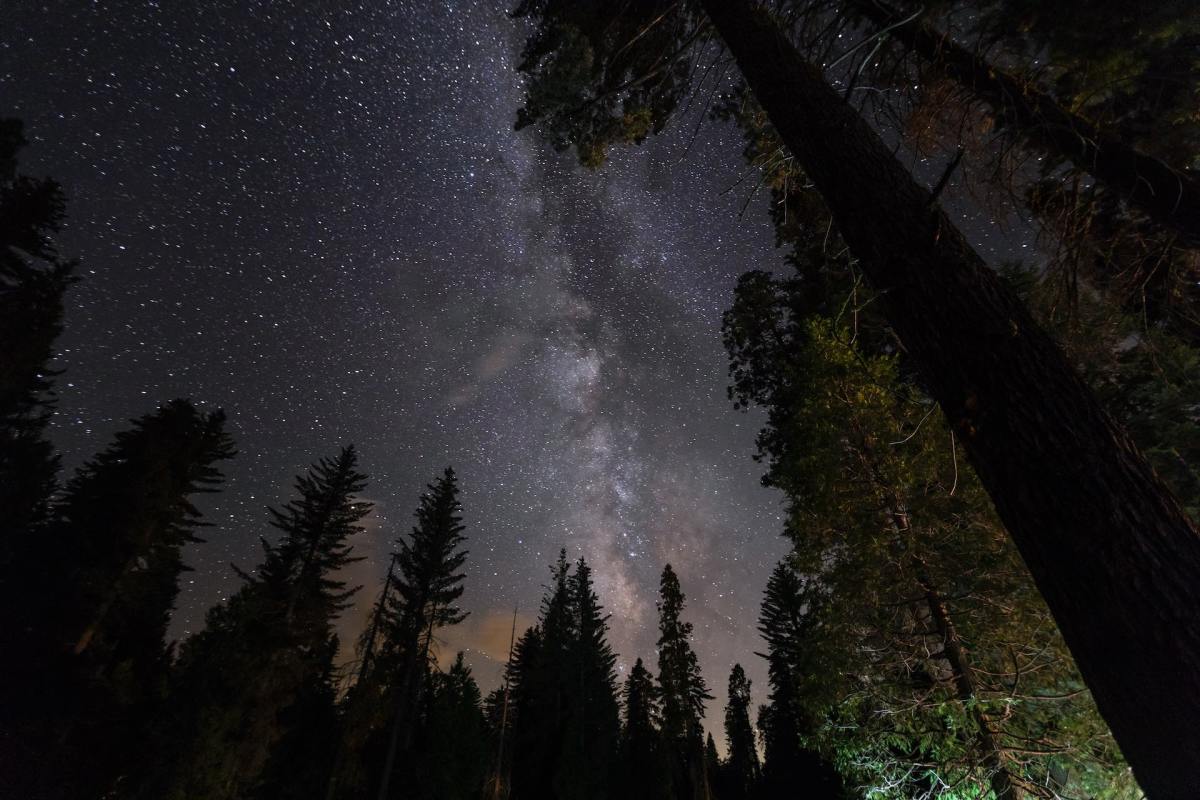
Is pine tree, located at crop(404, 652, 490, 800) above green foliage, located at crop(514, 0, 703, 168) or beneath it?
beneath

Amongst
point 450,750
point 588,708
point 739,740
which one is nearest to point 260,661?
point 450,750

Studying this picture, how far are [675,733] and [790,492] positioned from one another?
80.1 feet

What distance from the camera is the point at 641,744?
37.1 m

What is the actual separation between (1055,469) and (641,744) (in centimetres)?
4357

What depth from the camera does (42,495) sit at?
1572 cm

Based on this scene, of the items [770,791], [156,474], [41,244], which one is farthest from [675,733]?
[41,244]

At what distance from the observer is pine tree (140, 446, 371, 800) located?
12.3m

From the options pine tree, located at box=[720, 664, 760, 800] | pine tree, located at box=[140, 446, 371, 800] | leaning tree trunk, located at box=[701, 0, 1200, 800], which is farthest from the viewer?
pine tree, located at box=[720, 664, 760, 800]

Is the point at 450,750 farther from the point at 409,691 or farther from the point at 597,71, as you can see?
the point at 597,71

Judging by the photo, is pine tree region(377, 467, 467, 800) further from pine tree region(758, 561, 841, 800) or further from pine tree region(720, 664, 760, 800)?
pine tree region(720, 664, 760, 800)

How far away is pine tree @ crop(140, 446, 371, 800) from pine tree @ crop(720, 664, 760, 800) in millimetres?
40651

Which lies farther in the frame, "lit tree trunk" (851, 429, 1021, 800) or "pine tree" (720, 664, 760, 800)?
"pine tree" (720, 664, 760, 800)

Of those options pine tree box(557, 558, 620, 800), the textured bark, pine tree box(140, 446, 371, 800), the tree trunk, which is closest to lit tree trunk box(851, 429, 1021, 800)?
the tree trunk

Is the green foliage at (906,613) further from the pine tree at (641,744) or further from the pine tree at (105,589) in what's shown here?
the pine tree at (641,744)
